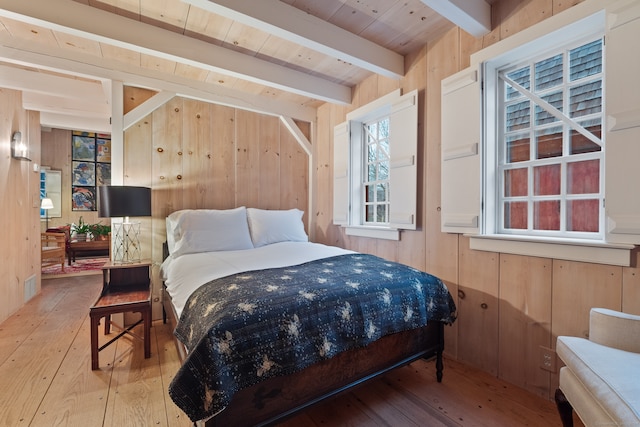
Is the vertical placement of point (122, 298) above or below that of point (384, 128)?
below

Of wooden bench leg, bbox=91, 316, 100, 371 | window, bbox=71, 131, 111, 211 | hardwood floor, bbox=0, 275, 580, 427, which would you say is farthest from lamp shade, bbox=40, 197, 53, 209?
wooden bench leg, bbox=91, 316, 100, 371

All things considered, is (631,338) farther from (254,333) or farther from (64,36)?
(64,36)

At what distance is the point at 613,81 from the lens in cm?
147

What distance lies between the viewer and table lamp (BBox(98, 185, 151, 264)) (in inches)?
90.8

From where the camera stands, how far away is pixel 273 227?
3.01 m

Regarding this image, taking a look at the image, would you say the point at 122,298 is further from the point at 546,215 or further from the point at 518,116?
the point at 518,116

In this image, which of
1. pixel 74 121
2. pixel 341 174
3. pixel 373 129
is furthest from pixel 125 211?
pixel 74 121

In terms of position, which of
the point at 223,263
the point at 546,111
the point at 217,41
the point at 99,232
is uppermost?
the point at 217,41

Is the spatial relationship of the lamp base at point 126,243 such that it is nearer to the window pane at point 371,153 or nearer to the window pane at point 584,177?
the window pane at point 371,153

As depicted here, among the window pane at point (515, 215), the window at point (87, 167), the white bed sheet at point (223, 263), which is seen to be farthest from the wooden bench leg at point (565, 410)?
the window at point (87, 167)

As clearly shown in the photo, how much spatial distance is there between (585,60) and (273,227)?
103 inches

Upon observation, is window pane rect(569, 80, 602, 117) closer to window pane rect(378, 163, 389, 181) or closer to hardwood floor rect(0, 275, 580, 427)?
window pane rect(378, 163, 389, 181)

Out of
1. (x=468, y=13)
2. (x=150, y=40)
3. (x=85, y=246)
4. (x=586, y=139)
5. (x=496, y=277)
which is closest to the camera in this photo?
(x=586, y=139)

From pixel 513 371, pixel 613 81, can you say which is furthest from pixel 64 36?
pixel 513 371
